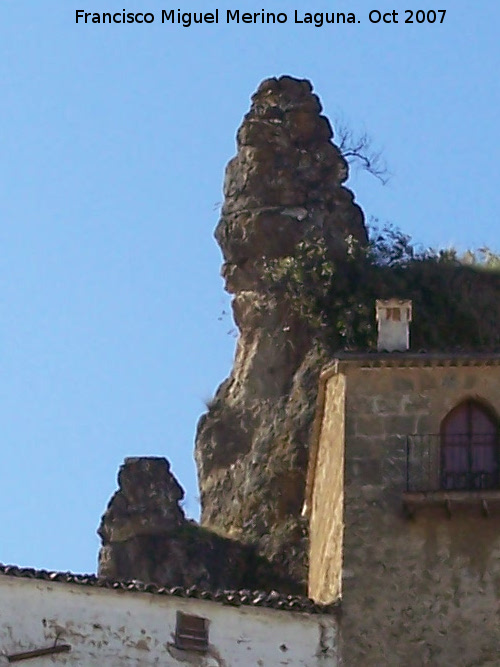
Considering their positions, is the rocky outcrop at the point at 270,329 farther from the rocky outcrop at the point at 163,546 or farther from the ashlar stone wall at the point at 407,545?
the ashlar stone wall at the point at 407,545

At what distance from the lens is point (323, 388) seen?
30.0 metres

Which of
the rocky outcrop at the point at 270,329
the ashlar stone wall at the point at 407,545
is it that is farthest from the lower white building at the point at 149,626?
the rocky outcrop at the point at 270,329

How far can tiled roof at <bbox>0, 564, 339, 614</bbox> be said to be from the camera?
27109 mm

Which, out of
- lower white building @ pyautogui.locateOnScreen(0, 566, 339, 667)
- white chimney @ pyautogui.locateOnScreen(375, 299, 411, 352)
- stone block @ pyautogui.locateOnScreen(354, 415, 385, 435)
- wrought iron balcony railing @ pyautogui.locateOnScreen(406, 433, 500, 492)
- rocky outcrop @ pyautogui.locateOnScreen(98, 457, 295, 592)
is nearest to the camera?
lower white building @ pyautogui.locateOnScreen(0, 566, 339, 667)

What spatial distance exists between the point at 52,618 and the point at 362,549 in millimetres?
4001

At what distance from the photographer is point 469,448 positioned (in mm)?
28125

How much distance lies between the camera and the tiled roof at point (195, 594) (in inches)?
1067

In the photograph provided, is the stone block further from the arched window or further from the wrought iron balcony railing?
the arched window

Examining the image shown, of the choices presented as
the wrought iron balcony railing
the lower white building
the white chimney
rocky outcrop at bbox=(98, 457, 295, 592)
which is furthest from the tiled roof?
rocky outcrop at bbox=(98, 457, 295, 592)

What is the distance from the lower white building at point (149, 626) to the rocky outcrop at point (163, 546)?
8667mm

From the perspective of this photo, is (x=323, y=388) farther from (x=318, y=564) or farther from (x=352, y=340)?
(x=352, y=340)

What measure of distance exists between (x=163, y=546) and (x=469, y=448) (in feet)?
33.3

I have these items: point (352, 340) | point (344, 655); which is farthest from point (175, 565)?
point (344, 655)

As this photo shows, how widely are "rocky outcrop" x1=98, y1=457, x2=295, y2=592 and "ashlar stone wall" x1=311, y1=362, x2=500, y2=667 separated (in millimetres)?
8488
